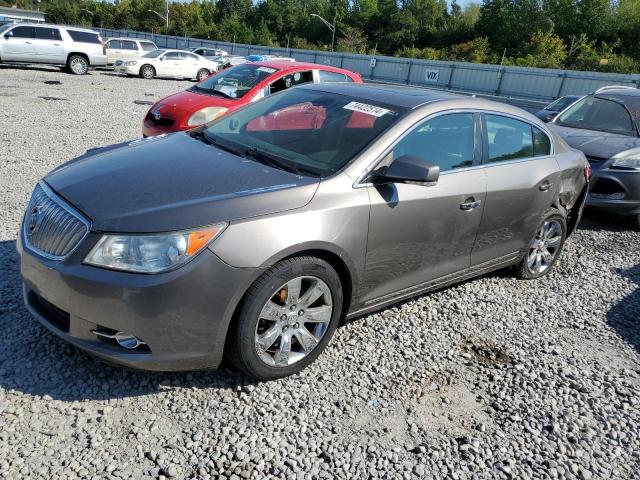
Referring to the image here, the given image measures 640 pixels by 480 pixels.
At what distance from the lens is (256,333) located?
2787 mm

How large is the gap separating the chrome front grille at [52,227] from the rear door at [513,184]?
2772mm

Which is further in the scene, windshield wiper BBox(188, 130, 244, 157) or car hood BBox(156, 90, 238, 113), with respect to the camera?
→ car hood BBox(156, 90, 238, 113)

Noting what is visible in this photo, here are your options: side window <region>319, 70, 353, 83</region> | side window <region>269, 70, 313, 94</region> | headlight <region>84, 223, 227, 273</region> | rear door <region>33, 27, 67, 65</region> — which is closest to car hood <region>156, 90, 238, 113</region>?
side window <region>269, 70, 313, 94</region>

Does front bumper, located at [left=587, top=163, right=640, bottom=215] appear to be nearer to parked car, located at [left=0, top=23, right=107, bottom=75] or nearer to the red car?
the red car

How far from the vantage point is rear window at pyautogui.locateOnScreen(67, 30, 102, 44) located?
66.2 feet

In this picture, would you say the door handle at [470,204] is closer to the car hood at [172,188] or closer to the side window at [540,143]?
the side window at [540,143]

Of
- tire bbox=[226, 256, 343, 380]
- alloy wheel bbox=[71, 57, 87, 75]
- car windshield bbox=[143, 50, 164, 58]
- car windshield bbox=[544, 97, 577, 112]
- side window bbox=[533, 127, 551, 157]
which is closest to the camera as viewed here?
tire bbox=[226, 256, 343, 380]

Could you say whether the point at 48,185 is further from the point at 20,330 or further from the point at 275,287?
the point at 275,287

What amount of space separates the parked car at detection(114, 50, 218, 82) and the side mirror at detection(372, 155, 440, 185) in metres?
21.5

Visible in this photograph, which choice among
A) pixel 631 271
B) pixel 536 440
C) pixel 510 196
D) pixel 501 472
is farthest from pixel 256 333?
pixel 631 271

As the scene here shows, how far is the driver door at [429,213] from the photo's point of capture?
10.5 feet

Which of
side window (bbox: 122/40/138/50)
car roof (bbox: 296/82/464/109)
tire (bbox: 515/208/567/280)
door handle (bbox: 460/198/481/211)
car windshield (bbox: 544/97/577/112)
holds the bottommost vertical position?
tire (bbox: 515/208/567/280)

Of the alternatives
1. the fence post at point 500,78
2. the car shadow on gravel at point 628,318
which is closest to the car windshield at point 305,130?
the car shadow on gravel at point 628,318

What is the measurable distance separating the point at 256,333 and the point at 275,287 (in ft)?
0.95
